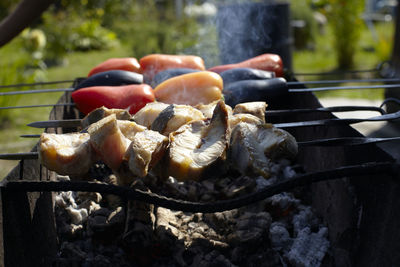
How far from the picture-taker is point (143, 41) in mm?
8062

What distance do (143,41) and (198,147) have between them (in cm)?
685

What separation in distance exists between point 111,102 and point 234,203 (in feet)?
3.87

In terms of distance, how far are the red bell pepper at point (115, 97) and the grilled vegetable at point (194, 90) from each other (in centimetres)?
11

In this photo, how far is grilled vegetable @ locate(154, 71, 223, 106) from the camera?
2.20 meters

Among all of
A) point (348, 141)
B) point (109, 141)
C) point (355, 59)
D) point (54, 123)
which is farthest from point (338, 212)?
point (355, 59)

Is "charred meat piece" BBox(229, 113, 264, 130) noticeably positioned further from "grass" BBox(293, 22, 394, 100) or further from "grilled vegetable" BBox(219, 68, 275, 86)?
"grass" BBox(293, 22, 394, 100)

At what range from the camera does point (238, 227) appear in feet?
6.85

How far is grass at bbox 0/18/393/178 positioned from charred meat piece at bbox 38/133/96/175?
9.89 ft

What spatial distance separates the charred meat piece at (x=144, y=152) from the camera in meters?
1.40

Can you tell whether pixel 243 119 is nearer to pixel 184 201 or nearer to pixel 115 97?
pixel 184 201

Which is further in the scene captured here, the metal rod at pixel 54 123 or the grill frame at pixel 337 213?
the metal rod at pixel 54 123

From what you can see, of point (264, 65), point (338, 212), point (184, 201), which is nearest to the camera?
point (184, 201)

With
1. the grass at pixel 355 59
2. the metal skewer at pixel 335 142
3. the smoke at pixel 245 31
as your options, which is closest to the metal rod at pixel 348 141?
the metal skewer at pixel 335 142

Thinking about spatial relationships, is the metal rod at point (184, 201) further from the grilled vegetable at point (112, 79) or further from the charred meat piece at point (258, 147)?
the grilled vegetable at point (112, 79)
